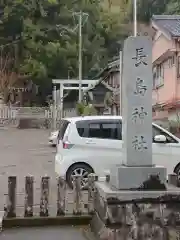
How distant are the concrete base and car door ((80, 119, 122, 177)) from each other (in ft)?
16.8

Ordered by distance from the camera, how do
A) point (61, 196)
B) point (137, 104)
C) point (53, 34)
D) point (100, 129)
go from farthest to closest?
Answer: point (53, 34) → point (100, 129) → point (61, 196) → point (137, 104)

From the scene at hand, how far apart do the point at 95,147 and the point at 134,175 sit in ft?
17.3

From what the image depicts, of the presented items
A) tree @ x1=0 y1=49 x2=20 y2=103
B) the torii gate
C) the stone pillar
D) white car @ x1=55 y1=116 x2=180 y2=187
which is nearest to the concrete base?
the stone pillar

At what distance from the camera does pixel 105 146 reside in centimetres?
1183

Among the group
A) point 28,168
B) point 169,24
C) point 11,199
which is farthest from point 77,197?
point 169,24

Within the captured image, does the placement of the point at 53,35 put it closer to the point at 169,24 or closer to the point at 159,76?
the point at 159,76

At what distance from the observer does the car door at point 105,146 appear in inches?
465

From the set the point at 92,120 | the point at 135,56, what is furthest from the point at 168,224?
the point at 92,120

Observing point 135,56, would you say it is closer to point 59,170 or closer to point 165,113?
point 59,170

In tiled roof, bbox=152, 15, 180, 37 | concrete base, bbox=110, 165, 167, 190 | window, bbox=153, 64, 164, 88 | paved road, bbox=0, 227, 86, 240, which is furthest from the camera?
window, bbox=153, 64, 164, 88

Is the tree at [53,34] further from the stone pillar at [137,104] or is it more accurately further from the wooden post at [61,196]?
the stone pillar at [137,104]

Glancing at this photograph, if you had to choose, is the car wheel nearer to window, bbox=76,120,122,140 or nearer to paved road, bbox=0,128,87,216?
paved road, bbox=0,128,87,216

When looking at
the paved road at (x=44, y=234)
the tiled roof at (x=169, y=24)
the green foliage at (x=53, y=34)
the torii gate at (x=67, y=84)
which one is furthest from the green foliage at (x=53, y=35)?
the paved road at (x=44, y=234)

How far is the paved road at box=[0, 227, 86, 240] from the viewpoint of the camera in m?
Answer: 7.38
